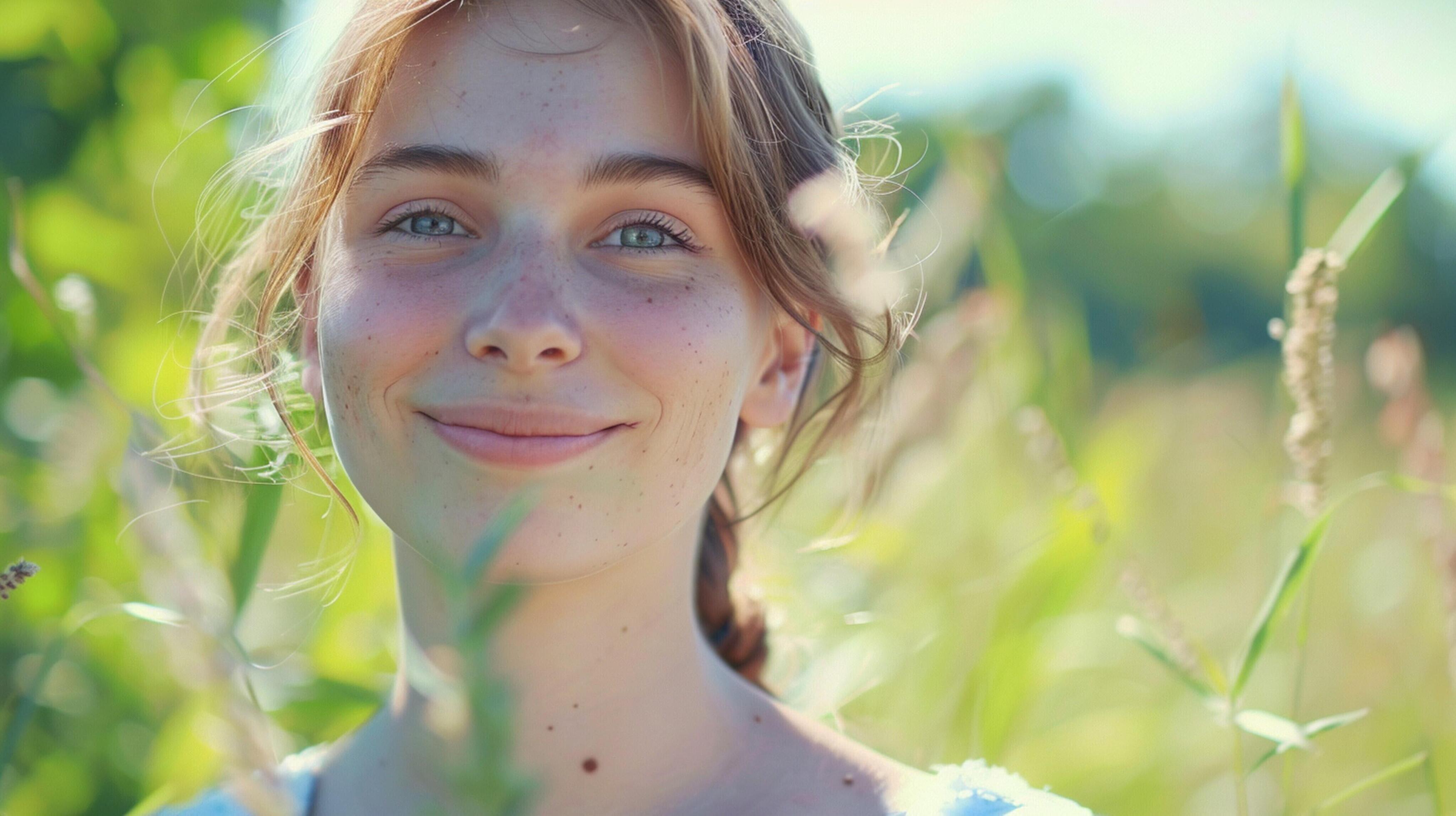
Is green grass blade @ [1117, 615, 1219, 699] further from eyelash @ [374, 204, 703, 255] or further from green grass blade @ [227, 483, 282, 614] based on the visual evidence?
green grass blade @ [227, 483, 282, 614]

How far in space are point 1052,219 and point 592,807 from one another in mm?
1018

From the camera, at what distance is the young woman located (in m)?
0.95

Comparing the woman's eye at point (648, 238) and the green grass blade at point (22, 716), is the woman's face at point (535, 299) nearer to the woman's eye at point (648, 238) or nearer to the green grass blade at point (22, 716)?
the woman's eye at point (648, 238)

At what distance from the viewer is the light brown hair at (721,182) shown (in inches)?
41.2

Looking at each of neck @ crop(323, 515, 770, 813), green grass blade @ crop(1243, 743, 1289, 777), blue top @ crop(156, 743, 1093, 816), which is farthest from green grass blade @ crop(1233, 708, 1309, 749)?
neck @ crop(323, 515, 770, 813)

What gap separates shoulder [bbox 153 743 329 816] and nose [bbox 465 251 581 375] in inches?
23.2

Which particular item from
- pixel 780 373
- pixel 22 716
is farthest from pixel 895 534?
pixel 22 716

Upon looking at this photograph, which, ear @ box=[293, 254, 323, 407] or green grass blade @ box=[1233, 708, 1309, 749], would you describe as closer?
green grass blade @ box=[1233, 708, 1309, 749]

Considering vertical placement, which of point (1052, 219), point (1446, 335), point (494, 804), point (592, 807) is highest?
point (494, 804)

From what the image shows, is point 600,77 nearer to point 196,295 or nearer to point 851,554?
point 196,295

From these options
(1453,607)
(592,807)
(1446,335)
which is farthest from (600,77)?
(1446,335)

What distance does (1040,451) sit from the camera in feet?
4.34

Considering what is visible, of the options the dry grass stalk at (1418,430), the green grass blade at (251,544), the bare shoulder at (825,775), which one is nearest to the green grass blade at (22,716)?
the green grass blade at (251,544)

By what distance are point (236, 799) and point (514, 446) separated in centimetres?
59
